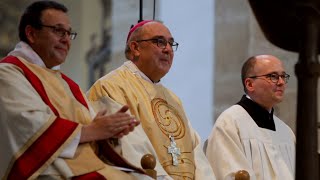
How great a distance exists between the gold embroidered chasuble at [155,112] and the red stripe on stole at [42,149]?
89 cm

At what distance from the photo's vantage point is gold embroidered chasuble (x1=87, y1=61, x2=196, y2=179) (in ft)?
14.2

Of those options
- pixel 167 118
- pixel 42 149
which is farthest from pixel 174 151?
pixel 42 149

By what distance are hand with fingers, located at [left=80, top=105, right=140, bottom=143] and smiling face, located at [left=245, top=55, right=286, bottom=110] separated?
1.96 m

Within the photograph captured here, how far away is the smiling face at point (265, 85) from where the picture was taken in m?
5.20

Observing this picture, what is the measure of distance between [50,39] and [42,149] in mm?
751

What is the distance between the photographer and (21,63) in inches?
146

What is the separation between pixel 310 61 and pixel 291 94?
14.8ft

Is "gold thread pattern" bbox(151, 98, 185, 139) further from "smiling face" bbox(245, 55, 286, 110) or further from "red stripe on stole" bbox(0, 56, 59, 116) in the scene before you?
"red stripe on stole" bbox(0, 56, 59, 116)

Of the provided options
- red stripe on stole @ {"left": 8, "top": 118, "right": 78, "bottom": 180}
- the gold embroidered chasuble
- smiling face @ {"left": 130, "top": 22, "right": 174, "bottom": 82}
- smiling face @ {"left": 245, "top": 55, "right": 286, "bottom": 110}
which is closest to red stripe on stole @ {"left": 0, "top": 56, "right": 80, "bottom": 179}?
red stripe on stole @ {"left": 8, "top": 118, "right": 78, "bottom": 180}

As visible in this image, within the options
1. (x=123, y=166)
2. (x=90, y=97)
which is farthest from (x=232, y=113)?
(x=123, y=166)

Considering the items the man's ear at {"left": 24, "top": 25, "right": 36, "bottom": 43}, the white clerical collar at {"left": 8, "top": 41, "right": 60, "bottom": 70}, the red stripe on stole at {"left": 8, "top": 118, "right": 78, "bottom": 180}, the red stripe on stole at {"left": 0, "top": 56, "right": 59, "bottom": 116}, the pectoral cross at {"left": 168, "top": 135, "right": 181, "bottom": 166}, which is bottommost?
the pectoral cross at {"left": 168, "top": 135, "right": 181, "bottom": 166}

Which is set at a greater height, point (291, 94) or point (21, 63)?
point (21, 63)

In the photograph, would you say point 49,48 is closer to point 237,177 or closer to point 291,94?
point 237,177

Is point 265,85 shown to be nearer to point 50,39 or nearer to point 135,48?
point 135,48
